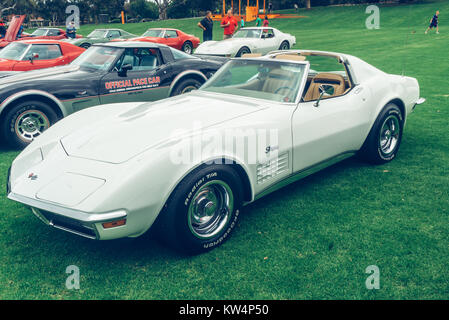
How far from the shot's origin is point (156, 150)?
272 cm

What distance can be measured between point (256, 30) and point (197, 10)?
2035 inches

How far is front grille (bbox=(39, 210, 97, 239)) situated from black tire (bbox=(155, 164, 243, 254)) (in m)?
0.46

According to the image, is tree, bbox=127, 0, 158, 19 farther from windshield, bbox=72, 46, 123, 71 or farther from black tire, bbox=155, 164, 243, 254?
black tire, bbox=155, 164, 243, 254

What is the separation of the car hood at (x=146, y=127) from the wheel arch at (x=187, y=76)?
3048 millimetres

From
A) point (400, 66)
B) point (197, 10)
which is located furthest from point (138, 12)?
point (400, 66)

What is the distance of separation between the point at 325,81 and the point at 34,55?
6505 mm

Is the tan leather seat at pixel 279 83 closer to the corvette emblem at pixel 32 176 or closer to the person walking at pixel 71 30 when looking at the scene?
the corvette emblem at pixel 32 176

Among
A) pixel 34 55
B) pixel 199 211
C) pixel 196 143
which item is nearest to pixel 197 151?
pixel 196 143

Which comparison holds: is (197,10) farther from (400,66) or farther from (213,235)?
(213,235)

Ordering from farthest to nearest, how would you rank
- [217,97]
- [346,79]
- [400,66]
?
[400,66], [346,79], [217,97]

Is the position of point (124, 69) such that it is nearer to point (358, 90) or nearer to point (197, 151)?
point (358, 90)

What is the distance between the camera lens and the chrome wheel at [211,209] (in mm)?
2915

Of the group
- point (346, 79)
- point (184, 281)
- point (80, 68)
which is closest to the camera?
point (184, 281)

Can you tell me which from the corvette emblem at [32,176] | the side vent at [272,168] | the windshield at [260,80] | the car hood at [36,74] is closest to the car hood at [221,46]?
the car hood at [36,74]
